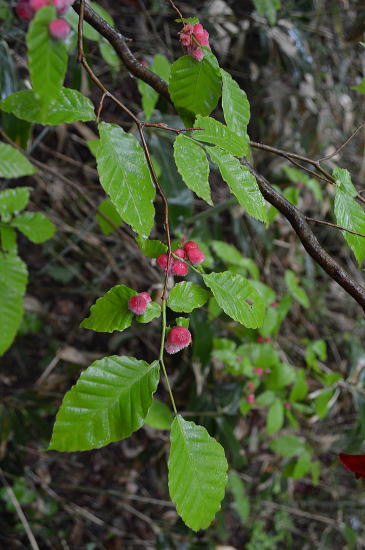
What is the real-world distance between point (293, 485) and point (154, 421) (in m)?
1.15

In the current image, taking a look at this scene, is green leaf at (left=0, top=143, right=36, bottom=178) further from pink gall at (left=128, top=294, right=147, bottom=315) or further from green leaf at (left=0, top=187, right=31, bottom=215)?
pink gall at (left=128, top=294, right=147, bottom=315)

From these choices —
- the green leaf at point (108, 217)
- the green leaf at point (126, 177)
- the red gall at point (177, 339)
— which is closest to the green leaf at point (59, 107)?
the green leaf at point (126, 177)

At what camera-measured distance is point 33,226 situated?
99 centimetres

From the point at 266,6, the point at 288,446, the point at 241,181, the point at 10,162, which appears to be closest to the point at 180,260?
the point at 241,181

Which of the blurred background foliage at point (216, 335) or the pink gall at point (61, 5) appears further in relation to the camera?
the blurred background foliage at point (216, 335)

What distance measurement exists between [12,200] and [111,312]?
49 centimetres

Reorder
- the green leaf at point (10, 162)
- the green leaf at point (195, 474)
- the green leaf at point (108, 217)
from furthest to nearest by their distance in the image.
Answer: the green leaf at point (108, 217)
the green leaf at point (10, 162)
the green leaf at point (195, 474)

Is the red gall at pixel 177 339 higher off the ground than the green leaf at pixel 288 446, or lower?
higher

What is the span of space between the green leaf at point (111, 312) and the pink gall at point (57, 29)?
0.25 meters

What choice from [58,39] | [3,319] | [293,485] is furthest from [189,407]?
[58,39]

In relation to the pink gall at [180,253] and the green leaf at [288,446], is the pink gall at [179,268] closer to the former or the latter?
the pink gall at [180,253]

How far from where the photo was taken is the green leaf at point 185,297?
563mm

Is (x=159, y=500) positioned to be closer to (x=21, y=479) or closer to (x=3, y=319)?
(x=21, y=479)

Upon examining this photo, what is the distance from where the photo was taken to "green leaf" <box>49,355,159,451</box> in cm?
47
